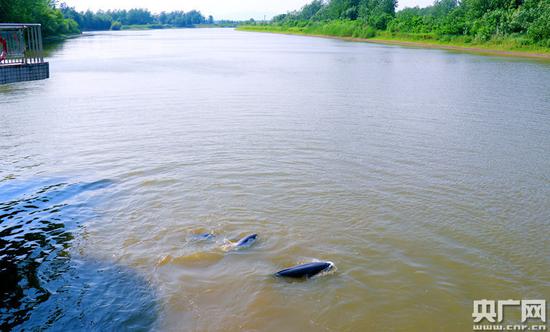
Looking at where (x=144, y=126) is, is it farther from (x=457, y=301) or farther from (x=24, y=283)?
(x=457, y=301)

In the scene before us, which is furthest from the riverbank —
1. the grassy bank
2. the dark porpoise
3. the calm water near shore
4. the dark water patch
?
the dark water patch

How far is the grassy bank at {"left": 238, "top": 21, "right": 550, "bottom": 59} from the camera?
→ 5222 centimetres

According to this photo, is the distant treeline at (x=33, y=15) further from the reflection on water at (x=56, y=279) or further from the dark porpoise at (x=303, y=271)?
the dark porpoise at (x=303, y=271)

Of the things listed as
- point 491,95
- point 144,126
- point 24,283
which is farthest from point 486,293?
point 491,95

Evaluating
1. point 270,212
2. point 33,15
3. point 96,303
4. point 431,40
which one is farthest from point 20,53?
point 33,15

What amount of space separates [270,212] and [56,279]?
455 centimetres

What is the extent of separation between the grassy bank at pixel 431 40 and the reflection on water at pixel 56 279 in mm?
49977

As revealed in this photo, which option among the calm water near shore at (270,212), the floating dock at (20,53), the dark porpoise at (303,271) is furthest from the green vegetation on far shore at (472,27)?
the dark porpoise at (303,271)

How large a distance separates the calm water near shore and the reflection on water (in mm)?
34

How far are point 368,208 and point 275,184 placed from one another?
8.75 ft

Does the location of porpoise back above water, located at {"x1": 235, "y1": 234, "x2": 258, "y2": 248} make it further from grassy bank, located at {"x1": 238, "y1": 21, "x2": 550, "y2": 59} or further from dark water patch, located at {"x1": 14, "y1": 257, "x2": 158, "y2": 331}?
grassy bank, located at {"x1": 238, "y1": 21, "x2": 550, "y2": 59}

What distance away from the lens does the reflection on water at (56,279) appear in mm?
6961

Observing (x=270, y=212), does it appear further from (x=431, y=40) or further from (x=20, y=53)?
(x=431, y=40)

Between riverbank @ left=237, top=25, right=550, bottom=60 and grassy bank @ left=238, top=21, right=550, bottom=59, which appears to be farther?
grassy bank @ left=238, top=21, right=550, bottom=59
